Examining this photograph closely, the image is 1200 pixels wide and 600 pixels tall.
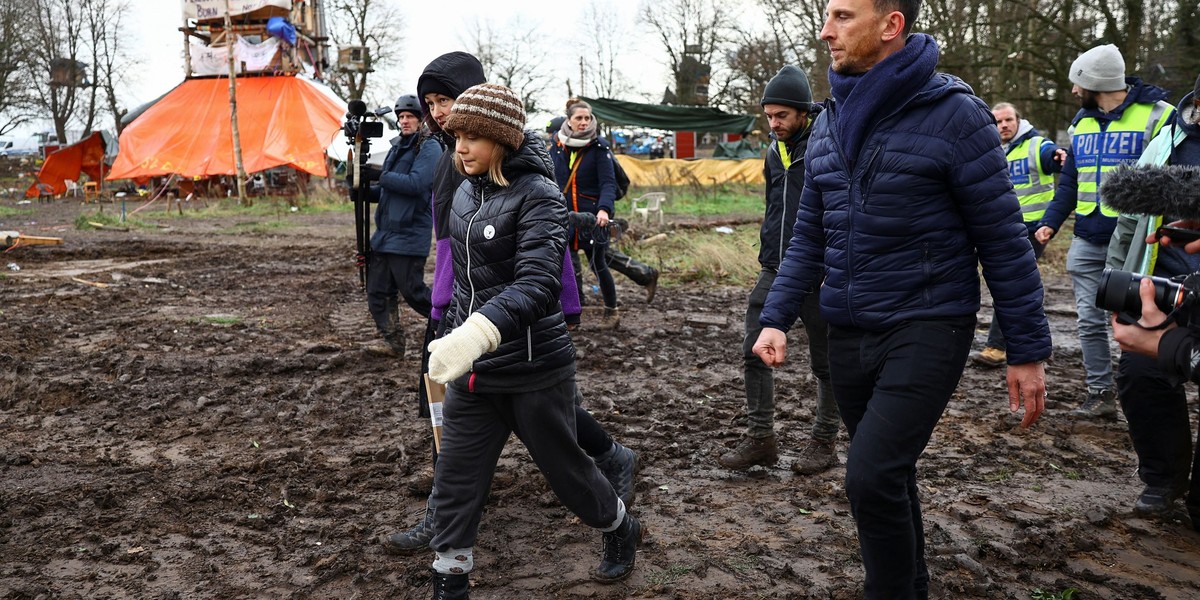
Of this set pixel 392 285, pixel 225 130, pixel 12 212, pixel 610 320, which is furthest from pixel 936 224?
pixel 225 130

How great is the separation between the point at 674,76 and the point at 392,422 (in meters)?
44.1

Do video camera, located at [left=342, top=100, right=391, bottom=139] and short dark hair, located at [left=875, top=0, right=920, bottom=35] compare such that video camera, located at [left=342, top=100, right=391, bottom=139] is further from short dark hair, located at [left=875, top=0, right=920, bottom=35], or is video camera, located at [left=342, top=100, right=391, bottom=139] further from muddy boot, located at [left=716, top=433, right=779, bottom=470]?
short dark hair, located at [left=875, top=0, right=920, bottom=35]

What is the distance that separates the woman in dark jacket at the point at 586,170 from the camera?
7410mm

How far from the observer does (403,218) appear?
242 inches

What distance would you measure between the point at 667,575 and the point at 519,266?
1335 millimetres

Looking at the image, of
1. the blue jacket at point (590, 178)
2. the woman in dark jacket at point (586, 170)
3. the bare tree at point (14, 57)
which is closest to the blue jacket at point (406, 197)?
the woman in dark jacket at point (586, 170)

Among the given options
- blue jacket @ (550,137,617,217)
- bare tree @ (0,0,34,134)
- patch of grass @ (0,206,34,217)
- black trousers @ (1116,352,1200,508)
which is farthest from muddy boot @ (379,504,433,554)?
bare tree @ (0,0,34,134)

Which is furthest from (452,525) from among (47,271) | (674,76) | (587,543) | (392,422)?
(674,76)

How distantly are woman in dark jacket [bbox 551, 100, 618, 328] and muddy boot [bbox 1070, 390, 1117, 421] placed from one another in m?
3.56

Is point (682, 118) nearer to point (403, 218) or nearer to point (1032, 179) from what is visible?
point (1032, 179)

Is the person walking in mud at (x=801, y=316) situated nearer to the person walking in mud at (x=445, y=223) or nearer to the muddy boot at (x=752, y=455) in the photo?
the muddy boot at (x=752, y=455)

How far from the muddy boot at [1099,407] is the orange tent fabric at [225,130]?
1017 inches

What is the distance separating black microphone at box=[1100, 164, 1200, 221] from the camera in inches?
96.4

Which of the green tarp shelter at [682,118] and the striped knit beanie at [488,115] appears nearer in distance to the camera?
the striped knit beanie at [488,115]
